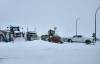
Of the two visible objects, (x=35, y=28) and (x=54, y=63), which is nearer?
(x=54, y=63)

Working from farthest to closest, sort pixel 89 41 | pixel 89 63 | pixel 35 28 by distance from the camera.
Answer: pixel 35 28 < pixel 89 41 < pixel 89 63

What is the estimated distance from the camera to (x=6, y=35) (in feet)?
225

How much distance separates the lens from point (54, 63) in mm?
14672

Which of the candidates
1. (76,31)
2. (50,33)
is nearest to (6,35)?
(50,33)

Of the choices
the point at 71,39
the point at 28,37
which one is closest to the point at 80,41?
the point at 71,39

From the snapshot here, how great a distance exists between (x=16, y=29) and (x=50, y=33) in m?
Result: 20.9

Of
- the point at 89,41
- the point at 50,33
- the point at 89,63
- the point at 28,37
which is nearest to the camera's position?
the point at 89,63

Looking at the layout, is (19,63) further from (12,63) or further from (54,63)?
(54,63)

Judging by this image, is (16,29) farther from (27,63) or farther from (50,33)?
(27,63)

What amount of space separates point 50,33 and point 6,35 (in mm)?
11551

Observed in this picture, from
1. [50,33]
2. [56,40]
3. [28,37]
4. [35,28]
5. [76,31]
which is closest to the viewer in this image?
[56,40]

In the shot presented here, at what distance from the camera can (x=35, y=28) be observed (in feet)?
289

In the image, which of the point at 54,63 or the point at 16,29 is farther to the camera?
the point at 16,29

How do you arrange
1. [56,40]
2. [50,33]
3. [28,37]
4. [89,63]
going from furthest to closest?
1. [28,37]
2. [50,33]
3. [56,40]
4. [89,63]
